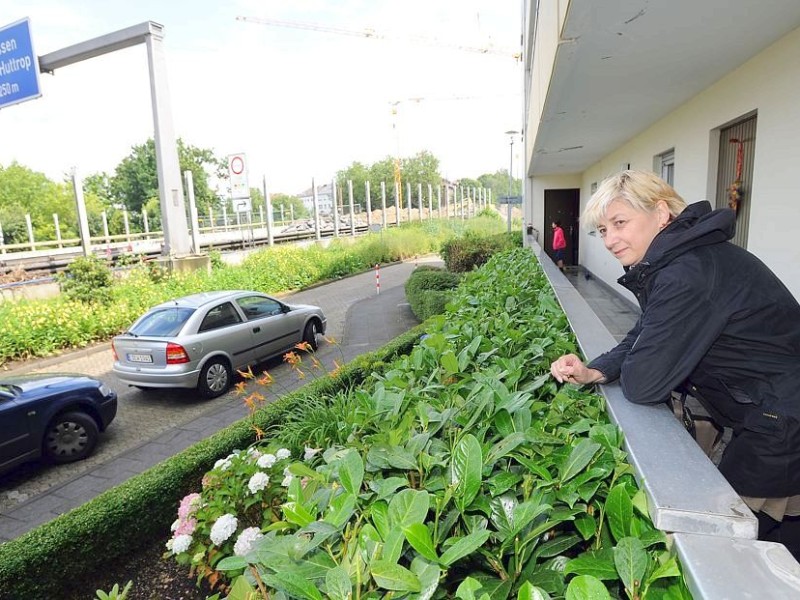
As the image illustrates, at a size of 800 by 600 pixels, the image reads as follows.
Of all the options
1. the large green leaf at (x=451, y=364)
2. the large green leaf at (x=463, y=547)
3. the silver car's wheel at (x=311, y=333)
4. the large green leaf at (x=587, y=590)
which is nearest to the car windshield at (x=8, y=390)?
the silver car's wheel at (x=311, y=333)

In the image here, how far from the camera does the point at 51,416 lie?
5.78 m

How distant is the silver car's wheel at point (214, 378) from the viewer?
800 centimetres

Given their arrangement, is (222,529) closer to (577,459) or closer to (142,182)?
(577,459)

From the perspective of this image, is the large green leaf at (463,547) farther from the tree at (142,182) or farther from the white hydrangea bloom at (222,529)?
the tree at (142,182)

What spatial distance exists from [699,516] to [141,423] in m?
7.68

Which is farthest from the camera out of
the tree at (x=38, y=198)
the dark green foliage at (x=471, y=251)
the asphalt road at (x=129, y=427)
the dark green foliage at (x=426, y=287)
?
the tree at (x=38, y=198)

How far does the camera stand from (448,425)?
5.57ft

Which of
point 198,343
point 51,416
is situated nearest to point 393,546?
point 51,416

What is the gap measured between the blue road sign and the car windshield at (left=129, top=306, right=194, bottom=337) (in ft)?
19.7

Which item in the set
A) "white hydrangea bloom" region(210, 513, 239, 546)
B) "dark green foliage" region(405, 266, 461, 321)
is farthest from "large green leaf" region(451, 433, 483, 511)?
"dark green foliage" region(405, 266, 461, 321)

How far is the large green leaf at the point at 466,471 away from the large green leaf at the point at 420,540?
159 millimetres

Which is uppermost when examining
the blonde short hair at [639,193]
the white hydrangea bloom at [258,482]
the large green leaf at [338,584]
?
the blonde short hair at [639,193]

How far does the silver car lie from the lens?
7656 millimetres

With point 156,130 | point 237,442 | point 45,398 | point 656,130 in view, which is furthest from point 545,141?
point 156,130
